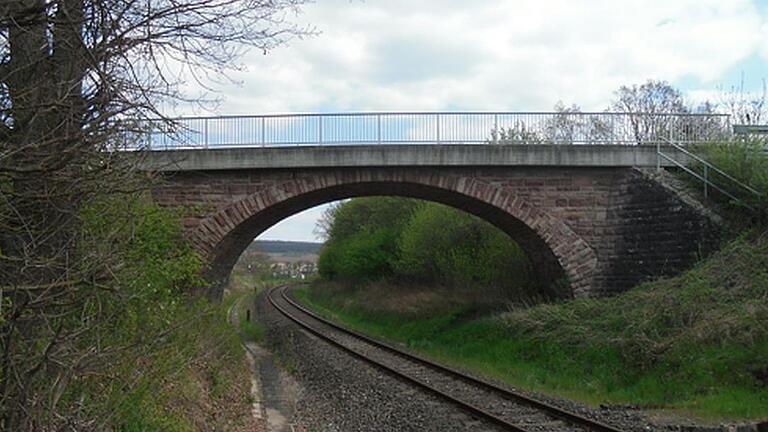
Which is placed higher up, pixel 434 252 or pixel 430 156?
pixel 430 156

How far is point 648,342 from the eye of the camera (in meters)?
11.7

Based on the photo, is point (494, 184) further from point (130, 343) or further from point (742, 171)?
point (130, 343)

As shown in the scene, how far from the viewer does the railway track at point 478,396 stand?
904 centimetres

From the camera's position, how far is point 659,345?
37.3 feet

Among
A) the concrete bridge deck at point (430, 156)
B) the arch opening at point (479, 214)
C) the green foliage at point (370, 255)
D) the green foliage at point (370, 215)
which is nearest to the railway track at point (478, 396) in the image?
the arch opening at point (479, 214)

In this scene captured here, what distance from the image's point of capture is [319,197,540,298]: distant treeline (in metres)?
21.5

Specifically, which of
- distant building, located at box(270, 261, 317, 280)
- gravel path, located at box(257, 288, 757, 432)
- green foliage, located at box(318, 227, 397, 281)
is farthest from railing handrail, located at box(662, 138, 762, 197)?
distant building, located at box(270, 261, 317, 280)

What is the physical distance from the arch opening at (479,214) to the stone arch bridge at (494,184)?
0.03 metres

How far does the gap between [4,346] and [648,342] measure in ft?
31.7

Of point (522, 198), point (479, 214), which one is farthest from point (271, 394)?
point (479, 214)

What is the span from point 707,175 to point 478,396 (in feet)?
25.0

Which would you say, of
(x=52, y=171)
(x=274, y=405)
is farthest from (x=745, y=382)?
(x=52, y=171)

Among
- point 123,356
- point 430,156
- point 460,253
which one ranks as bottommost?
point 123,356

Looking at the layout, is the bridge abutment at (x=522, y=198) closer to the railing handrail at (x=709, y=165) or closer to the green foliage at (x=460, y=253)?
the railing handrail at (x=709, y=165)
